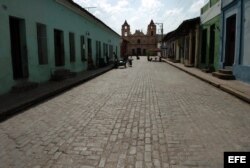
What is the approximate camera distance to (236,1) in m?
12.4

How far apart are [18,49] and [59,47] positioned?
173 inches

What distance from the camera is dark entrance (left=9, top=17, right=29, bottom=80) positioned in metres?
9.88

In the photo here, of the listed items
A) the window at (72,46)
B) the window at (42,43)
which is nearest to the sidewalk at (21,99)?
the window at (42,43)

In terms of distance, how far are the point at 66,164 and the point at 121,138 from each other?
1291mm

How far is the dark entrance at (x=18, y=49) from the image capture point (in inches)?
389

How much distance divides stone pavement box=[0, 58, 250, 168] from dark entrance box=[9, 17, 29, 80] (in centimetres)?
301

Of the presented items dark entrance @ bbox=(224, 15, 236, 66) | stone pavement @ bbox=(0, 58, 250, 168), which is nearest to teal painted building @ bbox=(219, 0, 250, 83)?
dark entrance @ bbox=(224, 15, 236, 66)

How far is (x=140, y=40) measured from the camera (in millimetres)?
90438

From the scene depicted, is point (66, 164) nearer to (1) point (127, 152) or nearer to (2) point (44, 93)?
(1) point (127, 152)

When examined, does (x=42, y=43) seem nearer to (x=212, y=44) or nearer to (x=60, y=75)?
(x=60, y=75)

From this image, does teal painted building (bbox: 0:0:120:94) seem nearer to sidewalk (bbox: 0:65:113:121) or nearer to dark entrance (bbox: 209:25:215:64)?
sidewalk (bbox: 0:65:113:121)

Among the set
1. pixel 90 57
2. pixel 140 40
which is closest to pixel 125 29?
pixel 140 40

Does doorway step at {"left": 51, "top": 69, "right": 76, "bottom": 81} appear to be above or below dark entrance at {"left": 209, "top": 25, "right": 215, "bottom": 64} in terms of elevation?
below

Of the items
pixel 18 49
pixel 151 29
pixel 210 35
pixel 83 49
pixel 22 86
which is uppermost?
pixel 151 29
